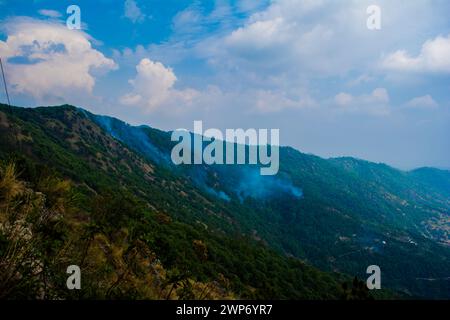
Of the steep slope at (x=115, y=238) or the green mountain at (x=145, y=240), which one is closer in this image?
the steep slope at (x=115, y=238)

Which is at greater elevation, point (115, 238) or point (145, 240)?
point (145, 240)

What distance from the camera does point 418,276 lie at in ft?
523

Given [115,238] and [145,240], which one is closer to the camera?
[145,240]

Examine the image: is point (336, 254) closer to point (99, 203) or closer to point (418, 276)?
point (418, 276)

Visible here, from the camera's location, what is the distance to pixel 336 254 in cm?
17312

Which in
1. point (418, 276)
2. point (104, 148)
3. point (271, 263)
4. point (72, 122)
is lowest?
point (418, 276)

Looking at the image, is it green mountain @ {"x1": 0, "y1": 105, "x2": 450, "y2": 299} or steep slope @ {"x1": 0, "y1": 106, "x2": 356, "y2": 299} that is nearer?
steep slope @ {"x1": 0, "y1": 106, "x2": 356, "y2": 299}

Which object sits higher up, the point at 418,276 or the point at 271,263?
the point at 271,263
